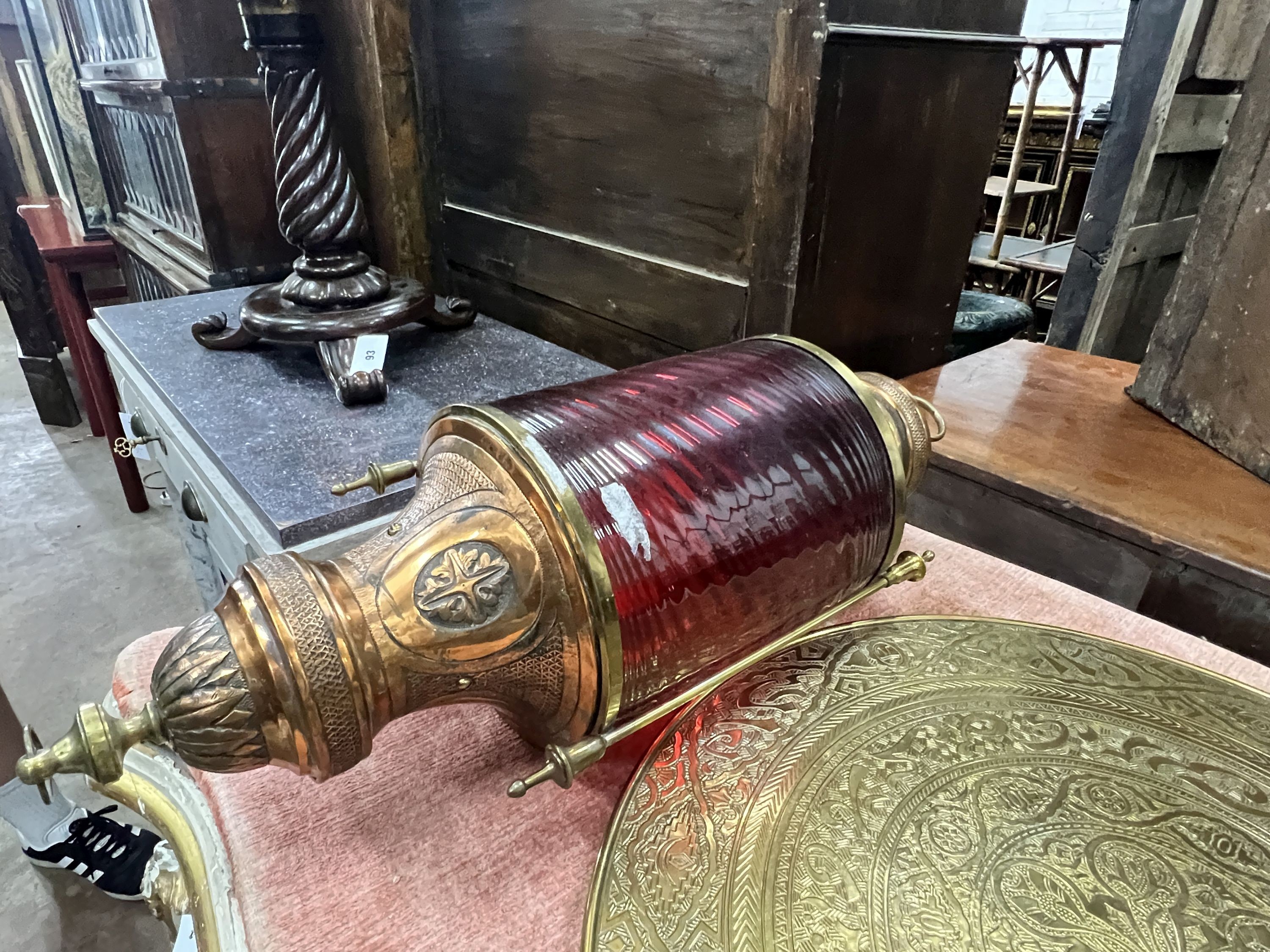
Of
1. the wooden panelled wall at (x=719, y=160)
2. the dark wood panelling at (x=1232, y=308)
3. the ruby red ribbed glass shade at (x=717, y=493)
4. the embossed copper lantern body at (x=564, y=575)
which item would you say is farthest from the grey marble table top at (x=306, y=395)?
the dark wood panelling at (x=1232, y=308)

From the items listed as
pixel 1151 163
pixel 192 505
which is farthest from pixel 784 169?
pixel 1151 163

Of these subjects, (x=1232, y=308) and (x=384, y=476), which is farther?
(x=1232, y=308)

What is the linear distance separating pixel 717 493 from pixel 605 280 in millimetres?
771

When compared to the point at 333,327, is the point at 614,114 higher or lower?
higher

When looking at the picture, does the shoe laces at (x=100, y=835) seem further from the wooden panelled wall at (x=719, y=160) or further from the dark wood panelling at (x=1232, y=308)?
the dark wood panelling at (x=1232, y=308)

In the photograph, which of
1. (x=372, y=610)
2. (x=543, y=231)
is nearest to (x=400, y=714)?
(x=372, y=610)

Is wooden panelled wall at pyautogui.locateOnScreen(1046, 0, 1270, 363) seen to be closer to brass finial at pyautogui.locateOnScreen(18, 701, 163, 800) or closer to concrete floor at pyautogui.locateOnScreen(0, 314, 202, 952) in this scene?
brass finial at pyautogui.locateOnScreen(18, 701, 163, 800)

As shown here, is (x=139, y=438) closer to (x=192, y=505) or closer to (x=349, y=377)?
(x=192, y=505)

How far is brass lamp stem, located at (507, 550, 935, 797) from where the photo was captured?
1.69 ft

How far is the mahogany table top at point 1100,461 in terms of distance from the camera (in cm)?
94

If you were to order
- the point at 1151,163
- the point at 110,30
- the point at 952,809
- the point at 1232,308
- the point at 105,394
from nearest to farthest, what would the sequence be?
the point at 952,809
the point at 1232,308
the point at 1151,163
the point at 110,30
the point at 105,394

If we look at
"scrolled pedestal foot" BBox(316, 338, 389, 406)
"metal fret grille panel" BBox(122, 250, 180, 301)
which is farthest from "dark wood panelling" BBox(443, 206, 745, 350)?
"metal fret grille panel" BBox(122, 250, 180, 301)

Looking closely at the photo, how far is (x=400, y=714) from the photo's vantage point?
1.65 ft

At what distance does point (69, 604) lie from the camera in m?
1.96
